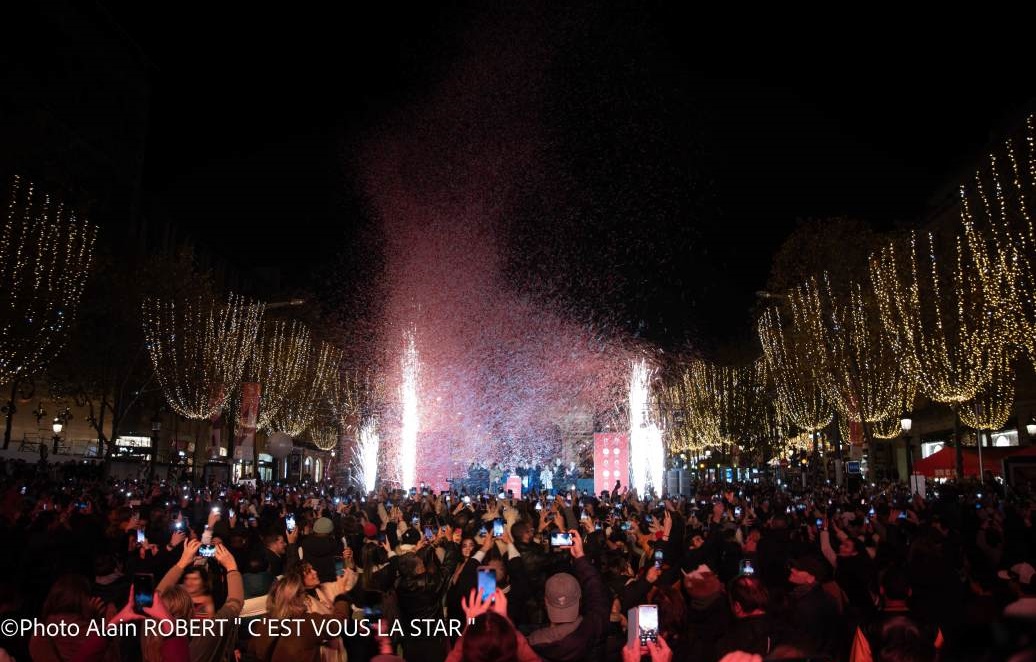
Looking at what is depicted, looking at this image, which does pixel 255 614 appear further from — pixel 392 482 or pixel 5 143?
pixel 392 482

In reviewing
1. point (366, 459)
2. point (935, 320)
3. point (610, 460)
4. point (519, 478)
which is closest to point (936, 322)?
point (935, 320)

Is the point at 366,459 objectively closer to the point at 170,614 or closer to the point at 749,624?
the point at 170,614

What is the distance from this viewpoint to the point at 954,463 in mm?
33375

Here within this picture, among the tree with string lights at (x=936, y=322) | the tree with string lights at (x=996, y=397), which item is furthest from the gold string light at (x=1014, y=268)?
the tree with string lights at (x=996, y=397)

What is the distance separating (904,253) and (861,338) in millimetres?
4440

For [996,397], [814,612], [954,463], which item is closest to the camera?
[814,612]

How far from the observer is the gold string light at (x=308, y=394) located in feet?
182

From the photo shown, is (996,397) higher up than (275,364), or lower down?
lower down

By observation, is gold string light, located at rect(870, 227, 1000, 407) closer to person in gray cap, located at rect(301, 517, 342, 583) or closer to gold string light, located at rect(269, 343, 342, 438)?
person in gray cap, located at rect(301, 517, 342, 583)

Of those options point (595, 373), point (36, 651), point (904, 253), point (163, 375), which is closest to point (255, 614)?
point (36, 651)

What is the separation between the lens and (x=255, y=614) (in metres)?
7.20

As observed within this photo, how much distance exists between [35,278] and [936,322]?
33.8 m

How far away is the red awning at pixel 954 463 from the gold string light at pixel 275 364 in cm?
3649

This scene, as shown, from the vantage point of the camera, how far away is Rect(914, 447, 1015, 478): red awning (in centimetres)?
3303
